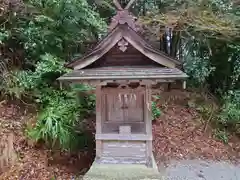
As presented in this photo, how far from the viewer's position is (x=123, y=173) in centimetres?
457

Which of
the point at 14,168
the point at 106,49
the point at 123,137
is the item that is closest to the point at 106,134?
the point at 123,137

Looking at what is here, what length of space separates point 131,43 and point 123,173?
6.65ft

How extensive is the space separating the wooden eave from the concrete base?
1.70 metres

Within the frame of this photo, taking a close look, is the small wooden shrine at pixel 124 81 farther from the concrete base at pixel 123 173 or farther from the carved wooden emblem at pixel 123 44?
the concrete base at pixel 123 173

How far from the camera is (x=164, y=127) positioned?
7.64 meters

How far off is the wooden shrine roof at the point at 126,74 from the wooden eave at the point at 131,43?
14 centimetres

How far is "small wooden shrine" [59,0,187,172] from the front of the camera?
4.22m

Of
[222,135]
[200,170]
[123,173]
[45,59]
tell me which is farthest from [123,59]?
[222,135]

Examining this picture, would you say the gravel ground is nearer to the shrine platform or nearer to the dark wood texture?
the shrine platform

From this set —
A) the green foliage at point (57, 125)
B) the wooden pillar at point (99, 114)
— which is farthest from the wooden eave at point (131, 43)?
the green foliage at point (57, 125)

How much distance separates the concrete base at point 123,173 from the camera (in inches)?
178

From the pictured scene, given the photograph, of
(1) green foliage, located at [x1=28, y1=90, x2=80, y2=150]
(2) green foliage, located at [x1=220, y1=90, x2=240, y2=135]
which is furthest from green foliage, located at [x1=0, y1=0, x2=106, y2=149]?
(2) green foliage, located at [x1=220, y1=90, x2=240, y2=135]

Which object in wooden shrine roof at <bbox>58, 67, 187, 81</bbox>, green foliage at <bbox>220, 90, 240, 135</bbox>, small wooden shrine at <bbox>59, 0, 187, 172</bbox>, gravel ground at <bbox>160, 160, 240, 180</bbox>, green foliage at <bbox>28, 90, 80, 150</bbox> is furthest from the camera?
green foliage at <bbox>220, 90, 240, 135</bbox>

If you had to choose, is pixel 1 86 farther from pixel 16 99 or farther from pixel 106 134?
pixel 106 134
